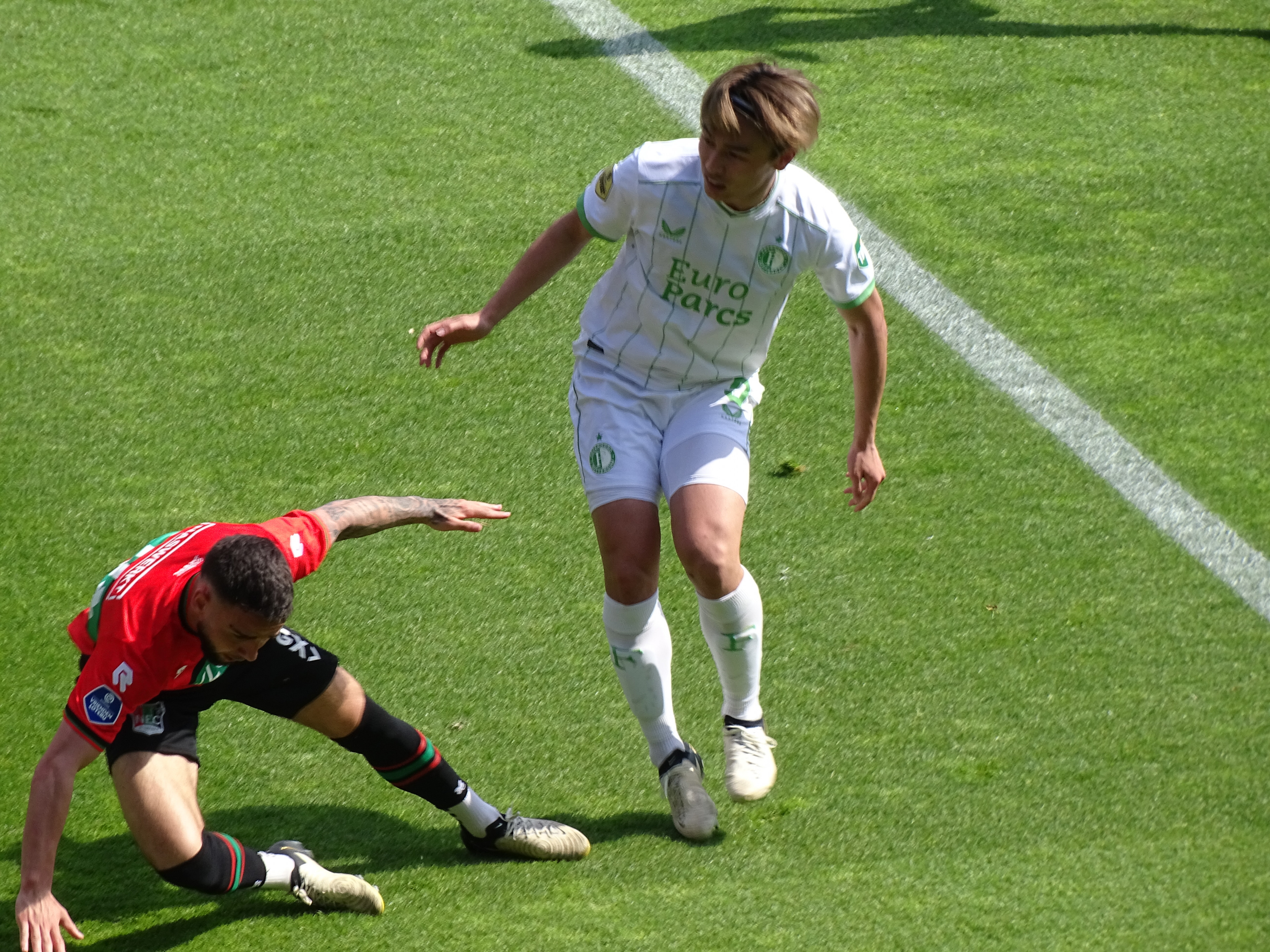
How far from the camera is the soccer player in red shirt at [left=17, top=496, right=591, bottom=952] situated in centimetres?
327

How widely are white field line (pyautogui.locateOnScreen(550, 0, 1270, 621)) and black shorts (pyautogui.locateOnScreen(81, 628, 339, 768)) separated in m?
3.02

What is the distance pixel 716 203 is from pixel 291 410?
2.55 meters

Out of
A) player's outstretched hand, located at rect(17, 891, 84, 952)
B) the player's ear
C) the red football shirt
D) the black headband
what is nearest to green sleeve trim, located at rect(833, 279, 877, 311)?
the black headband

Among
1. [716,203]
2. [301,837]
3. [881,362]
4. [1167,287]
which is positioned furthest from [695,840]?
[1167,287]

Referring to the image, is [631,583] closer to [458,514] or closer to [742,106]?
[458,514]

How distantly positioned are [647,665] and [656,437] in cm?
60

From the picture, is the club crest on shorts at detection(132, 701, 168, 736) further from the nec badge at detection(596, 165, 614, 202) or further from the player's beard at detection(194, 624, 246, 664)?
the nec badge at detection(596, 165, 614, 202)

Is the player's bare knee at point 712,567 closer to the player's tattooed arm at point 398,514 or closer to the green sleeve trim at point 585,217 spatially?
the player's tattooed arm at point 398,514

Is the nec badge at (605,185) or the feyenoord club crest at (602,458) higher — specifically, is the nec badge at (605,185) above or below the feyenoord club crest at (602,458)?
above

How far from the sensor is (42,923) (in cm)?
314

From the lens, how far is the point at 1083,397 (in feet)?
19.5

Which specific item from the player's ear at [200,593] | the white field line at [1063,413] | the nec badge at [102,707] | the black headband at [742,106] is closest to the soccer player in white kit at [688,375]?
the black headband at [742,106]

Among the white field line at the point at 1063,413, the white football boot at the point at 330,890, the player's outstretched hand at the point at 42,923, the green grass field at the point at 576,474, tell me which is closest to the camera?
the player's outstretched hand at the point at 42,923

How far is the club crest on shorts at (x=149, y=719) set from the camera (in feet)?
11.8
